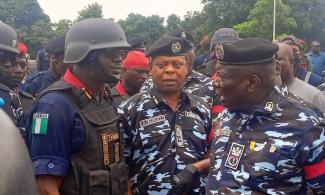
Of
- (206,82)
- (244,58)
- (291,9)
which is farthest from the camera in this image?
(291,9)

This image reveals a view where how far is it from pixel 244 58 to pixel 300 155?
63 cm

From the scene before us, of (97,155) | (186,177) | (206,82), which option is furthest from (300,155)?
(206,82)

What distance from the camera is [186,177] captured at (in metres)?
3.27

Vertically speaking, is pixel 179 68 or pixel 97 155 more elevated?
pixel 179 68

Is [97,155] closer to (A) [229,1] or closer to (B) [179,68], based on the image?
(B) [179,68]

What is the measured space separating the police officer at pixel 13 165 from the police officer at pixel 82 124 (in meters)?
1.87

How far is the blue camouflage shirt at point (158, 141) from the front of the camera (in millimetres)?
3502

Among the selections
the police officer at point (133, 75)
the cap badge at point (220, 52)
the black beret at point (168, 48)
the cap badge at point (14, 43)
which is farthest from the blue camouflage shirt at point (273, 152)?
the police officer at point (133, 75)

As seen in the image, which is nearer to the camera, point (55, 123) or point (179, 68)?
point (55, 123)

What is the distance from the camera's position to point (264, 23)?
3275cm

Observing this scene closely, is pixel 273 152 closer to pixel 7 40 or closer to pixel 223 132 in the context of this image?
pixel 223 132

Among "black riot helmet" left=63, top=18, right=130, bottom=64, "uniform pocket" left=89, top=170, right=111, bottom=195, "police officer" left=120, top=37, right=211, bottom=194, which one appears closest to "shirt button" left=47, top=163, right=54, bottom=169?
"uniform pocket" left=89, top=170, right=111, bottom=195

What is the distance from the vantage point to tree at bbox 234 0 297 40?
32.1 m

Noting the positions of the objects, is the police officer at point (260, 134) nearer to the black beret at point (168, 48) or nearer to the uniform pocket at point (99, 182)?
the uniform pocket at point (99, 182)
